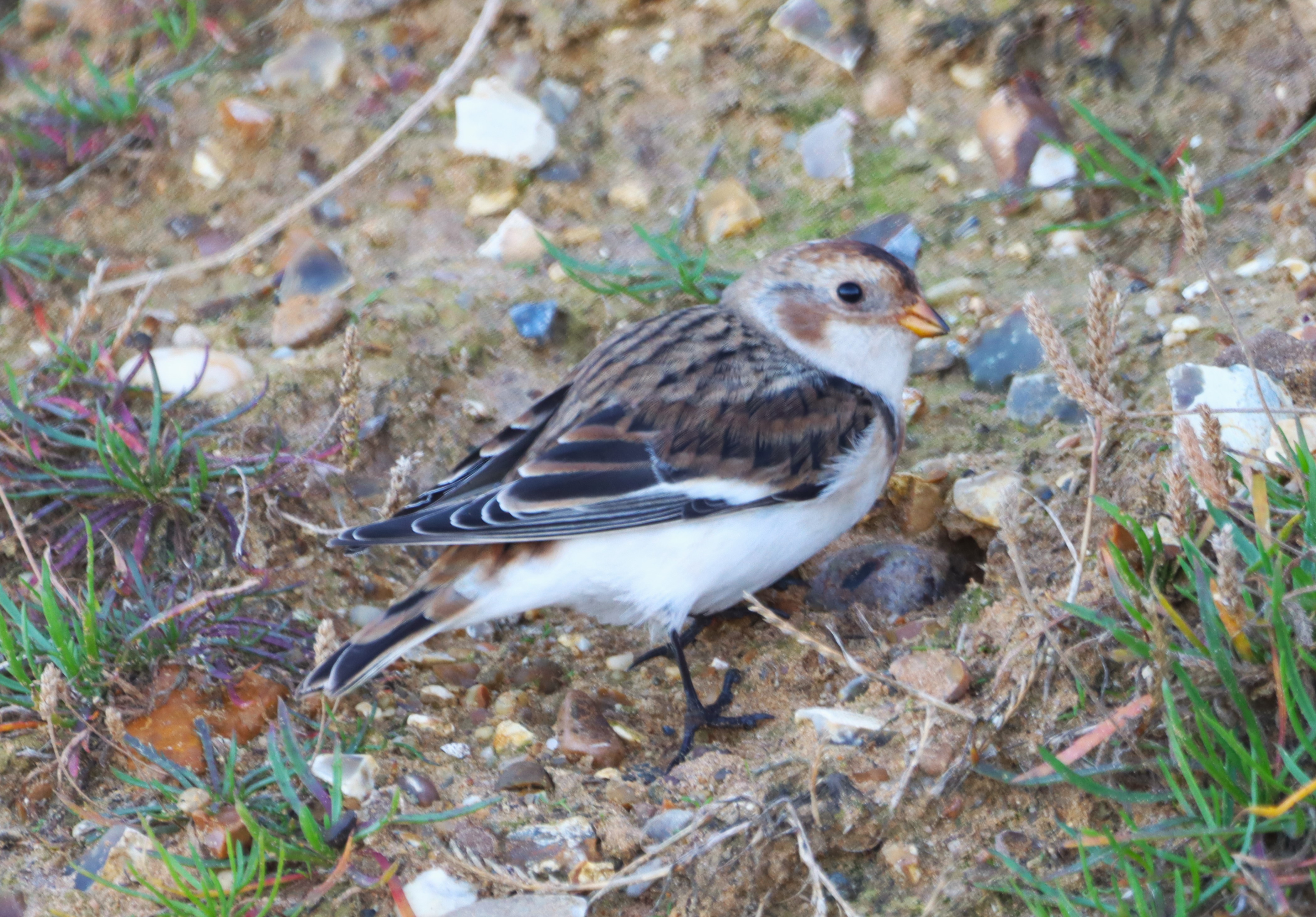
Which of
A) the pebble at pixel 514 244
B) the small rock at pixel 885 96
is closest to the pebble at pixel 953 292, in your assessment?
the small rock at pixel 885 96

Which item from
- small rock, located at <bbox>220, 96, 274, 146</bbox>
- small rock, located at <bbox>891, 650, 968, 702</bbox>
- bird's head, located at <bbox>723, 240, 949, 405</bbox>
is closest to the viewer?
small rock, located at <bbox>891, 650, 968, 702</bbox>

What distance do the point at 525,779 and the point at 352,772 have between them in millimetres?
331

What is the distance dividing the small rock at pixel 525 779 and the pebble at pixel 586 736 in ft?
0.30

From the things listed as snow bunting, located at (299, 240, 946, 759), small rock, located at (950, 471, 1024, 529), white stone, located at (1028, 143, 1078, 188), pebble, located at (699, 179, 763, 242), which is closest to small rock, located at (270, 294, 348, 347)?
snow bunting, located at (299, 240, 946, 759)

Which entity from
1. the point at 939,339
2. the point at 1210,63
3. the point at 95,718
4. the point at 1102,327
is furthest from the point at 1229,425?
the point at 95,718

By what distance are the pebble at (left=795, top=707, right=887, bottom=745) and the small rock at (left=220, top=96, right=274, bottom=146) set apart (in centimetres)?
275

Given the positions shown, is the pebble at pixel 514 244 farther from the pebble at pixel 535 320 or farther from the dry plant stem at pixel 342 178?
the dry plant stem at pixel 342 178

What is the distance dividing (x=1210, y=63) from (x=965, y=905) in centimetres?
282

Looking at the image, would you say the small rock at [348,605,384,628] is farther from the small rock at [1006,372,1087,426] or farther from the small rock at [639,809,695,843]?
the small rock at [1006,372,1087,426]

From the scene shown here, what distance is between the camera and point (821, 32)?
14.0ft

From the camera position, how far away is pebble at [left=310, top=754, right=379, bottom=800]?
2.53 metres

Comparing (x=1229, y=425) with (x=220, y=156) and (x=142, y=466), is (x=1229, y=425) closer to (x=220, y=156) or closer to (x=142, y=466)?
(x=142, y=466)

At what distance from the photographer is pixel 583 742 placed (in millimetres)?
2682

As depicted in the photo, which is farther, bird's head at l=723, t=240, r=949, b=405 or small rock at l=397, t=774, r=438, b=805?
bird's head at l=723, t=240, r=949, b=405
